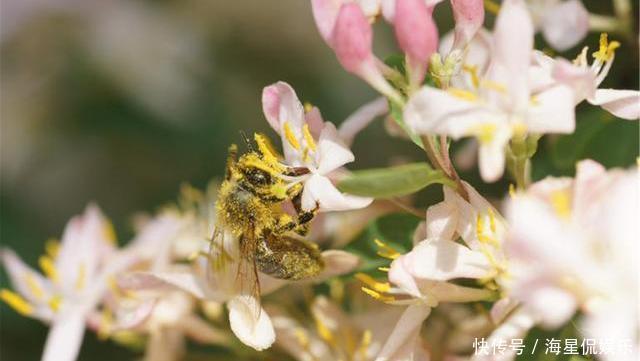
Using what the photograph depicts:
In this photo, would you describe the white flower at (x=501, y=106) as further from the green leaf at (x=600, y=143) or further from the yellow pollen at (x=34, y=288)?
the yellow pollen at (x=34, y=288)

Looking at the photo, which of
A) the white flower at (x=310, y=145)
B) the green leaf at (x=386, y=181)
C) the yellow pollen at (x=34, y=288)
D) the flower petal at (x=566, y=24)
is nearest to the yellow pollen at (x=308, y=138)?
the white flower at (x=310, y=145)

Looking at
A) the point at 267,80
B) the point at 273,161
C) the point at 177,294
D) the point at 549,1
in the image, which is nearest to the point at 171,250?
the point at 177,294

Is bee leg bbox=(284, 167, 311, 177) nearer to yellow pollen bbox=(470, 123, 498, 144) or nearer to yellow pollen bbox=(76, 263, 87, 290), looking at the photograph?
yellow pollen bbox=(470, 123, 498, 144)

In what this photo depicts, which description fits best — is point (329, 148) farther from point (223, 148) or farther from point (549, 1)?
point (223, 148)

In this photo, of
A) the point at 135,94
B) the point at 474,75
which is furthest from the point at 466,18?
the point at 135,94

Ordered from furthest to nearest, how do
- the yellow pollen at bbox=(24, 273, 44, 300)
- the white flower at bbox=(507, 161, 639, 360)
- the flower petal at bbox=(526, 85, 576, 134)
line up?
the yellow pollen at bbox=(24, 273, 44, 300) < the flower petal at bbox=(526, 85, 576, 134) < the white flower at bbox=(507, 161, 639, 360)

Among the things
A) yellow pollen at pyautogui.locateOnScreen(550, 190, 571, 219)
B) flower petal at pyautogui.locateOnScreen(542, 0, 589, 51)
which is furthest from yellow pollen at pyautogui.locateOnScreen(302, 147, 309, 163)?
flower petal at pyautogui.locateOnScreen(542, 0, 589, 51)

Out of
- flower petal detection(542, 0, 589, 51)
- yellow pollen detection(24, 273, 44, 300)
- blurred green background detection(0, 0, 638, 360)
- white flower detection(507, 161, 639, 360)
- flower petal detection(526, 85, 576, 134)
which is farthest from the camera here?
blurred green background detection(0, 0, 638, 360)
